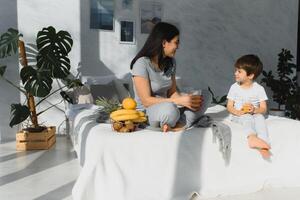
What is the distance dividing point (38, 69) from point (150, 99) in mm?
1957

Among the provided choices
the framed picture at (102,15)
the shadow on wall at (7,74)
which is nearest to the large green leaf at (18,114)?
the shadow on wall at (7,74)

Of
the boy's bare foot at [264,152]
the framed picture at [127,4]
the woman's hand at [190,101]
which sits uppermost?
the framed picture at [127,4]

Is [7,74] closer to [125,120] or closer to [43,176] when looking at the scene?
[43,176]

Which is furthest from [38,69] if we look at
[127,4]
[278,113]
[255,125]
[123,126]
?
[278,113]

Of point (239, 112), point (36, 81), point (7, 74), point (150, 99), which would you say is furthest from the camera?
point (7, 74)

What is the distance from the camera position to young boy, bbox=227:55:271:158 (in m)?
2.45

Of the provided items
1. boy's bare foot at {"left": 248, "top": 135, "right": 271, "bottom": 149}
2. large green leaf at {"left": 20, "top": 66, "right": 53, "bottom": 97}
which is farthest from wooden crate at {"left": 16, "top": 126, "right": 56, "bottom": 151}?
boy's bare foot at {"left": 248, "top": 135, "right": 271, "bottom": 149}

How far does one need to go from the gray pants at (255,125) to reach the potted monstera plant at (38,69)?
221cm

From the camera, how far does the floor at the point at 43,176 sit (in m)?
2.49

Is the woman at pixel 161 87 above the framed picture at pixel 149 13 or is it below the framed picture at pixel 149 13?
below

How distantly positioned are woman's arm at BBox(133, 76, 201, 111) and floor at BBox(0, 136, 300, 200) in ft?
2.22

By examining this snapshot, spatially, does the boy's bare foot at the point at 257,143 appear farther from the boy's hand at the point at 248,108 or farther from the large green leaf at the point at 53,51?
the large green leaf at the point at 53,51

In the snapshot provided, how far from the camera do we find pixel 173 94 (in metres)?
2.92

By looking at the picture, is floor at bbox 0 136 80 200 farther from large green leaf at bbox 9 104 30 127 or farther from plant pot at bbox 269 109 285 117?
plant pot at bbox 269 109 285 117
